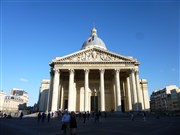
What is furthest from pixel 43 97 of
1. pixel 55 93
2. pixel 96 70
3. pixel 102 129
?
pixel 102 129

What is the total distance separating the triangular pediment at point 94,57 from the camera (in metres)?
36.4

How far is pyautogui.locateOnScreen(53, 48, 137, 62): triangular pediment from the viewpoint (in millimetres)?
36375

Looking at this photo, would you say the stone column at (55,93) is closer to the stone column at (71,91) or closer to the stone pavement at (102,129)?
the stone column at (71,91)

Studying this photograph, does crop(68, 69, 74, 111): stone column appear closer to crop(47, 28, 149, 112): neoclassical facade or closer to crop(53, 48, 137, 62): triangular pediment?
crop(47, 28, 149, 112): neoclassical facade

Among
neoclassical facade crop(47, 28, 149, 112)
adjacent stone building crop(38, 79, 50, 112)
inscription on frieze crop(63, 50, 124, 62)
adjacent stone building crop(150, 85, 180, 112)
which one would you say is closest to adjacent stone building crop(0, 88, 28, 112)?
adjacent stone building crop(38, 79, 50, 112)

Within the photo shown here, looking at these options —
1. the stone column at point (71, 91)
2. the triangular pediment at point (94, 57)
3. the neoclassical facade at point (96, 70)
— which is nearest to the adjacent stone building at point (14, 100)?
the neoclassical facade at point (96, 70)

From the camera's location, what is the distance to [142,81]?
45.3 meters

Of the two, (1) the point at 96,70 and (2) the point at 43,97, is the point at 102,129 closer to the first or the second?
(1) the point at 96,70

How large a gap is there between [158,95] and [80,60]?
63950 mm

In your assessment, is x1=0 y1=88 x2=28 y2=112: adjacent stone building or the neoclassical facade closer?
the neoclassical facade

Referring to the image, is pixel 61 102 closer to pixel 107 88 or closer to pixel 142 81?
pixel 107 88

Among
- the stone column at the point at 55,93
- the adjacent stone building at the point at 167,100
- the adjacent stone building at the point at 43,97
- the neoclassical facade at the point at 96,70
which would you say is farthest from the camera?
the adjacent stone building at the point at 167,100

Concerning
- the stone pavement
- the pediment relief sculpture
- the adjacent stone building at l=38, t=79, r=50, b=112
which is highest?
the pediment relief sculpture

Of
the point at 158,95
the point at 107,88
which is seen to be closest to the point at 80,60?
the point at 107,88
